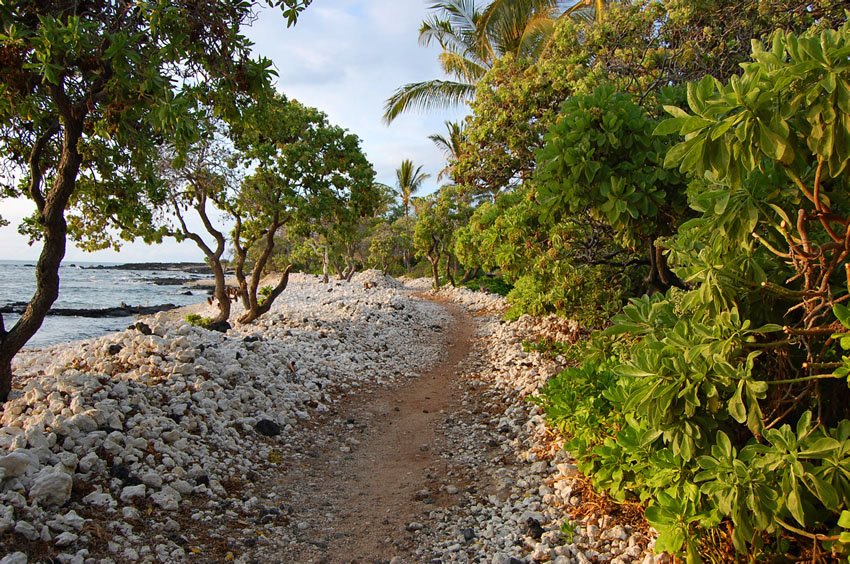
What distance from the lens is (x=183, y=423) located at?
18.2ft

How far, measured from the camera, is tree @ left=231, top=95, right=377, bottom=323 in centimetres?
1174

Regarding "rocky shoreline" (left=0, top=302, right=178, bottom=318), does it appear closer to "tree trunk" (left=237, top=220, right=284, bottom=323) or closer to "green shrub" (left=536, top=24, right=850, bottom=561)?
"tree trunk" (left=237, top=220, right=284, bottom=323)

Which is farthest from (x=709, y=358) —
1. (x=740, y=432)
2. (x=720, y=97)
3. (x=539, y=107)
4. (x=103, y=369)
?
(x=539, y=107)

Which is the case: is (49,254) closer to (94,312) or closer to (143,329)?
(143,329)

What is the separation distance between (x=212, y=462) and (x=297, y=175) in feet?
26.7

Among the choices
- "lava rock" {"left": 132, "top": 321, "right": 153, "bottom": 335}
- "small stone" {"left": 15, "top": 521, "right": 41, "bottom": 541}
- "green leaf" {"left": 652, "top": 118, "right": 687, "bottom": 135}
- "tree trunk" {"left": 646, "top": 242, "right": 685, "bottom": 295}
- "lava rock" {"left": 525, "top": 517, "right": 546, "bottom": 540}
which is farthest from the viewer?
"lava rock" {"left": 132, "top": 321, "right": 153, "bottom": 335}

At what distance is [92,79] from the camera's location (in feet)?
17.0

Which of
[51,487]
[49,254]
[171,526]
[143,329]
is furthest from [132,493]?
[143,329]

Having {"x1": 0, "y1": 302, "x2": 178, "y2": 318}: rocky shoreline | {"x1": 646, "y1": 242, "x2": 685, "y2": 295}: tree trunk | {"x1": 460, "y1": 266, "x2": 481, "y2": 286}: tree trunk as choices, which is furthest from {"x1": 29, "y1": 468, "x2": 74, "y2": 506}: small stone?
{"x1": 0, "y1": 302, "x2": 178, "y2": 318}: rocky shoreline

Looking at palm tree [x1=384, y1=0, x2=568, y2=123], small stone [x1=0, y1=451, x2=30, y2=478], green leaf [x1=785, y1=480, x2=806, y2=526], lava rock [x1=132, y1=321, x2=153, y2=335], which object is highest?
palm tree [x1=384, y1=0, x2=568, y2=123]

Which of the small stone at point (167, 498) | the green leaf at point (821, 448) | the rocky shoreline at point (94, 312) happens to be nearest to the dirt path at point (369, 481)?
the small stone at point (167, 498)

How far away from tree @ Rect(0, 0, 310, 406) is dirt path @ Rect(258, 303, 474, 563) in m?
3.49

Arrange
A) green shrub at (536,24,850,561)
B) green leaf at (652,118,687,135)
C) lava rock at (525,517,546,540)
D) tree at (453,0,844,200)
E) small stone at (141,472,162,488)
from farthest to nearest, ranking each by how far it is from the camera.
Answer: tree at (453,0,844,200)
small stone at (141,472,162,488)
lava rock at (525,517,546,540)
green leaf at (652,118,687,135)
green shrub at (536,24,850,561)

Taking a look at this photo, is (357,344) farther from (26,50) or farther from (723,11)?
(723,11)
